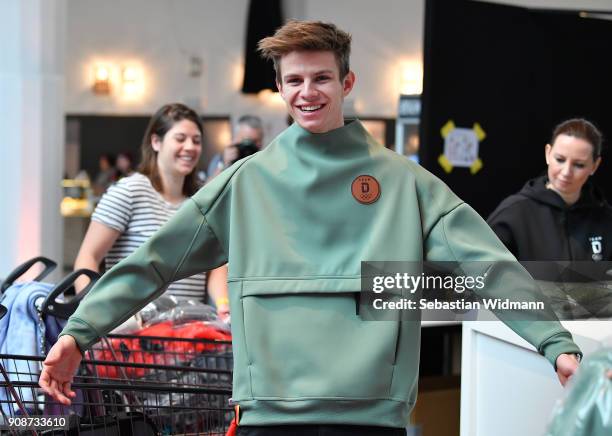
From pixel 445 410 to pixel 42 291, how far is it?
194 centimetres

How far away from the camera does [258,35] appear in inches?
548

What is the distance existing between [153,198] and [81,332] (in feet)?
6.24

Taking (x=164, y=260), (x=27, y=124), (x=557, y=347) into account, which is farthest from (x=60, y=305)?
(x=27, y=124)

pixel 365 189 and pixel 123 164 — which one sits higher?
pixel 365 189

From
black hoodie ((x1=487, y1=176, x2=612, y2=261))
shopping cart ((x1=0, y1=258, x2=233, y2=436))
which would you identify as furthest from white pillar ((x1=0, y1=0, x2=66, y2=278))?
black hoodie ((x1=487, y1=176, x2=612, y2=261))

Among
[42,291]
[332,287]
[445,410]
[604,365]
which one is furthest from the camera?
[445,410]

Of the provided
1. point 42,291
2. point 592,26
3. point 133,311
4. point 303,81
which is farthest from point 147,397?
point 592,26

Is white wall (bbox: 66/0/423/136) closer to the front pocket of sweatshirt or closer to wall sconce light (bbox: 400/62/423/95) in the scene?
wall sconce light (bbox: 400/62/423/95)

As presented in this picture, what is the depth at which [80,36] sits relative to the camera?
14078 millimetres

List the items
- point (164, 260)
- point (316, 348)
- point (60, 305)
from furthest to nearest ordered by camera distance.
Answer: point (60, 305) → point (164, 260) → point (316, 348)

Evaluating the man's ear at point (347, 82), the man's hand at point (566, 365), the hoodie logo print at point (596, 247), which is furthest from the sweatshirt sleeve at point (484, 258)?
the hoodie logo print at point (596, 247)

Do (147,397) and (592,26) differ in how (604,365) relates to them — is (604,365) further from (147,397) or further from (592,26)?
(592,26)

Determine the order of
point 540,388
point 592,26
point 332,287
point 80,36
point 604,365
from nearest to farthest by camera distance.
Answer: point 604,365 < point 332,287 < point 540,388 < point 592,26 < point 80,36

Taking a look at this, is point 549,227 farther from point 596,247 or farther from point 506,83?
point 506,83
